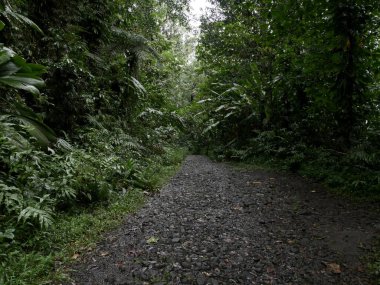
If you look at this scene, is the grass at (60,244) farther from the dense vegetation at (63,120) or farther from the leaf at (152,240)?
the leaf at (152,240)

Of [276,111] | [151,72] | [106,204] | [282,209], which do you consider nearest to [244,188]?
[282,209]

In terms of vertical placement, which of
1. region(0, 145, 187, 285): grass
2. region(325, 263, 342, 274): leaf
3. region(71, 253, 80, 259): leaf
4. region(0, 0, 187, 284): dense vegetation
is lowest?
region(71, 253, 80, 259): leaf

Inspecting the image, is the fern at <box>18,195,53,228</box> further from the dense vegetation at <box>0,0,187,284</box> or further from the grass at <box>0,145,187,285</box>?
the grass at <box>0,145,187,285</box>

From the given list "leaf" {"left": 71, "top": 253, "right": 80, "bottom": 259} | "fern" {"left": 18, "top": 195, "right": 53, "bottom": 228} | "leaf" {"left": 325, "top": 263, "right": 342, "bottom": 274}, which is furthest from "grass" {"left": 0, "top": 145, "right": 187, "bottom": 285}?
"leaf" {"left": 325, "top": 263, "right": 342, "bottom": 274}

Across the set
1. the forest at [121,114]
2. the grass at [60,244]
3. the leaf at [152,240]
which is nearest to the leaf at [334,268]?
the forest at [121,114]

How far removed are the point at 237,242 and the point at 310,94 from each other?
5.08 meters

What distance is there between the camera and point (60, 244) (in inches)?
123

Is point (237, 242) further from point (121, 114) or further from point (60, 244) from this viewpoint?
point (121, 114)

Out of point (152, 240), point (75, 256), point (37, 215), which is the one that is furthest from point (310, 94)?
point (37, 215)

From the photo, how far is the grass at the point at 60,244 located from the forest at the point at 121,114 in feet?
0.05

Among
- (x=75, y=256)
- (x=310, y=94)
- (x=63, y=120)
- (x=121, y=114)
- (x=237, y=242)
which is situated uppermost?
(x=310, y=94)

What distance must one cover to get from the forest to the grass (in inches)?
0.6

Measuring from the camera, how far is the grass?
2488 millimetres

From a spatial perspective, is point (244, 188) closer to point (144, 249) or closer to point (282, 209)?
point (282, 209)
